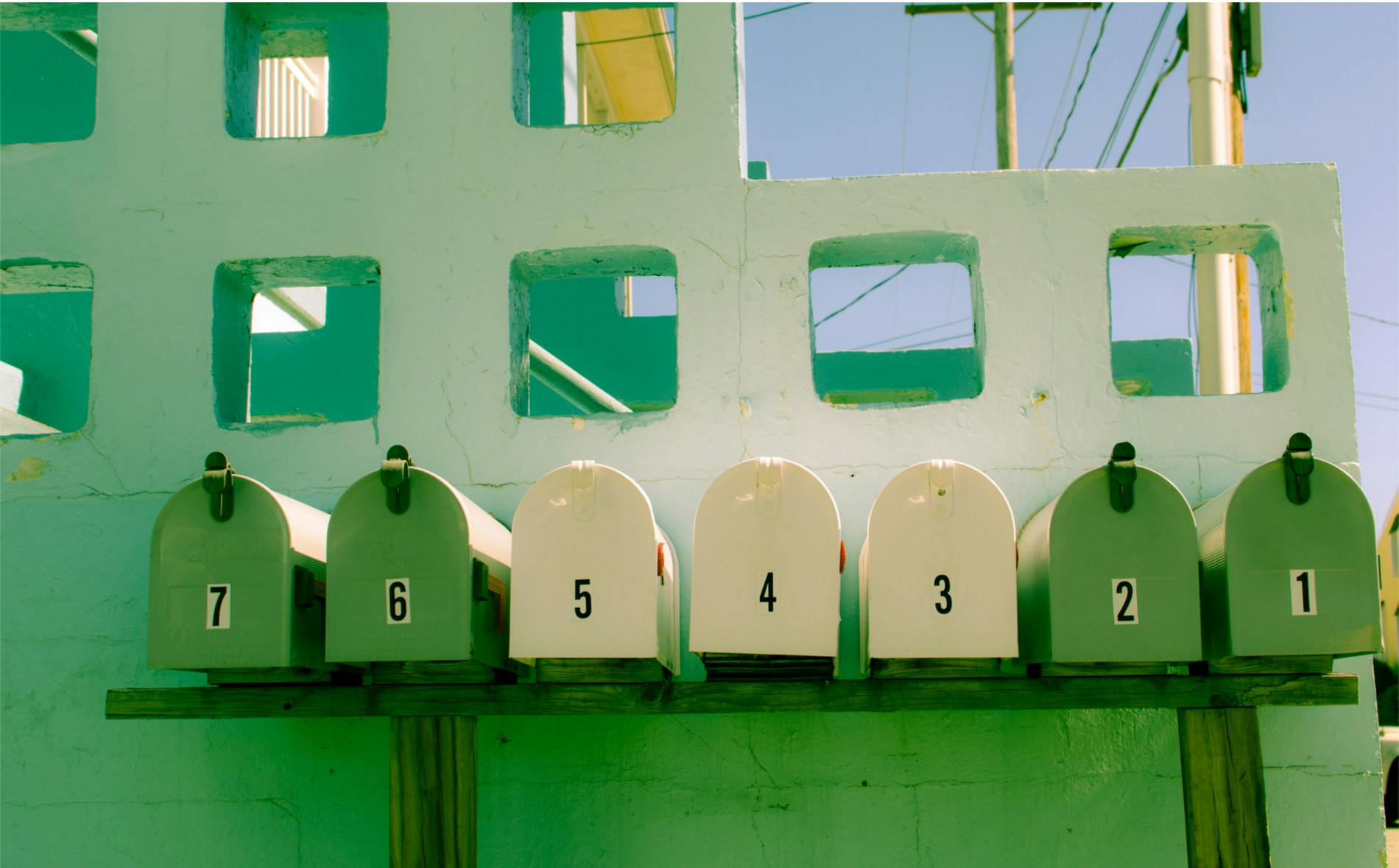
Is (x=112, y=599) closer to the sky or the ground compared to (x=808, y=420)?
closer to the ground

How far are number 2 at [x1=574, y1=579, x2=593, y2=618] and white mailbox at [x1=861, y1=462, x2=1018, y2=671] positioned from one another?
30.7 inches

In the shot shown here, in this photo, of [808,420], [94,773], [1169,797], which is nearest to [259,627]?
[94,773]

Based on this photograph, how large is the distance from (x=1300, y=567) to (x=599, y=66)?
9.60 m

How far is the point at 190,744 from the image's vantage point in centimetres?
457

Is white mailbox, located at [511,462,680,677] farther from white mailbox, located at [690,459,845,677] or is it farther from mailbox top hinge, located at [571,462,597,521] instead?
white mailbox, located at [690,459,845,677]

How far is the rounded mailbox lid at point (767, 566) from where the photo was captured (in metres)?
3.75

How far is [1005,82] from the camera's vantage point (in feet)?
35.3

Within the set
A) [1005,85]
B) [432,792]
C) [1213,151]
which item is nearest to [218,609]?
[432,792]

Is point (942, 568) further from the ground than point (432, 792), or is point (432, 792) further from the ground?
point (942, 568)

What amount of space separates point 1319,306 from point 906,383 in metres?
4.02

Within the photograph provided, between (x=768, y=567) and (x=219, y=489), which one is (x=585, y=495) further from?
(x=219, y=489)

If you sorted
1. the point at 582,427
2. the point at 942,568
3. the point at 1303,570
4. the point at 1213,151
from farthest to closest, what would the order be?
1. the point at 1213,151
2. the point at 582,427
3. the point at 942,568
4. the point at 1303,570

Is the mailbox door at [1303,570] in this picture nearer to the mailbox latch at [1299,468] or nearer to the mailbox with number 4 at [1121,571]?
the mailbox latch at [1299,468]

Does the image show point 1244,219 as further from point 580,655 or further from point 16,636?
point 16,636
